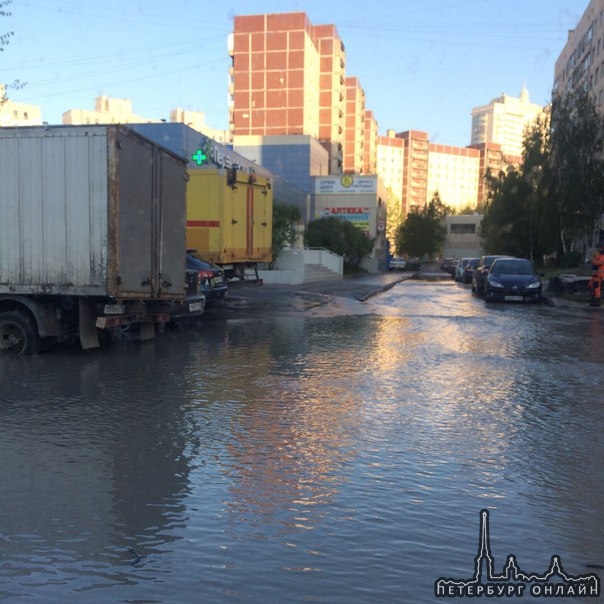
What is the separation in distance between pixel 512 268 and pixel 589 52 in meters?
50.3

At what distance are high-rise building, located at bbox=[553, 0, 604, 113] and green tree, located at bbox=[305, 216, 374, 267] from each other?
71.7ft

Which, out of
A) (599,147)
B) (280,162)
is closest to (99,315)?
(599,147)

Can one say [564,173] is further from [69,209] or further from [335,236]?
[69,209]

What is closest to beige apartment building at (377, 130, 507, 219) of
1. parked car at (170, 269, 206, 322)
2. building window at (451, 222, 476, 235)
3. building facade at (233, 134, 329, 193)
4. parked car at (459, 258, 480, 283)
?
building window at (451, 222, 476, 235)

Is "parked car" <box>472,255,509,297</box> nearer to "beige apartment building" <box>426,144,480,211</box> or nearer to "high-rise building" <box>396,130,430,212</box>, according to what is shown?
"high-rise building" <box>396,130,430,212</box>

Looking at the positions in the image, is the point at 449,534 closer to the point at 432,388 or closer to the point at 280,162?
the point at 432,388

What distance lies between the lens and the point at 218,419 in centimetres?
618

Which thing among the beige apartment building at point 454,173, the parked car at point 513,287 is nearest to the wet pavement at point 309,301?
the parked car at point 513,287

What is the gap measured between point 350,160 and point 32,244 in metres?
98.8

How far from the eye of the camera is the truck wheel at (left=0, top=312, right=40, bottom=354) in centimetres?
978

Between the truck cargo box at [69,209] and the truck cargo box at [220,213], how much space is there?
667 cm

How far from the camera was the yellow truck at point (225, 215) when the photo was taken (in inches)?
650

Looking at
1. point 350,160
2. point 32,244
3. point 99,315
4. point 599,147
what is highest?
point 350,160

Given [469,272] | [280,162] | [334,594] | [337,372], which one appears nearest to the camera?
[334,594]
